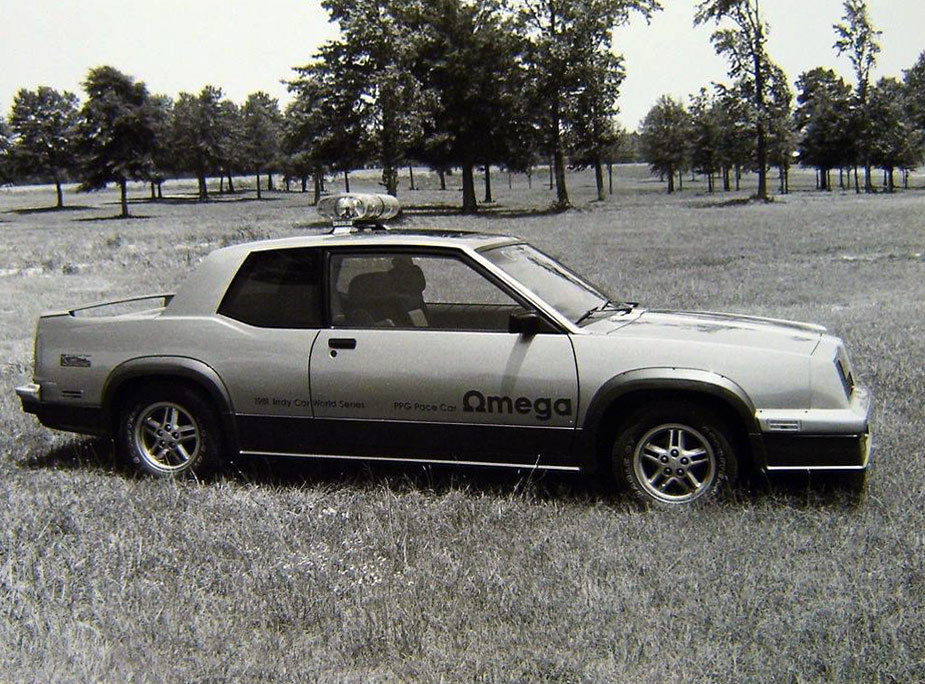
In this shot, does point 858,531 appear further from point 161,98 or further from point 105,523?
point 161,98

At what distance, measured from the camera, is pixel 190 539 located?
528 centimetres

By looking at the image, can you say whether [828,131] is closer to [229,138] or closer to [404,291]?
[229,138]

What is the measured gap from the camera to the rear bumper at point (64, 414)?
6.54 m

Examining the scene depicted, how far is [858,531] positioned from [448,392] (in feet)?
7.41

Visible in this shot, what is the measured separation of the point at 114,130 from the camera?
7150 cm

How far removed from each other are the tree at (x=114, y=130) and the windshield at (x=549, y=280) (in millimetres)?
69189

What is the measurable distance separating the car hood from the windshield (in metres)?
0.20

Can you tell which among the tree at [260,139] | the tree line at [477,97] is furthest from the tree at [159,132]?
the tree at [260,139]

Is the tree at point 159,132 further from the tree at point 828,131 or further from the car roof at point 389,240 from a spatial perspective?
the car roof at point 389,240

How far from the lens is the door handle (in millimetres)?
5914

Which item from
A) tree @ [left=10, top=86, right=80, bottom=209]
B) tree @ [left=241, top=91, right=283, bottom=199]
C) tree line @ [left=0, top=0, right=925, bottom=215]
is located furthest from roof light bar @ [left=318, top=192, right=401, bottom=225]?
tree @ [left=241, top=91, right=283, bottom=199]

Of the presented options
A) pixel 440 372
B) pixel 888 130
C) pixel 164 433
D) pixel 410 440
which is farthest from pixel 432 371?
pixel 888 130

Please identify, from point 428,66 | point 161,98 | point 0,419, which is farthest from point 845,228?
point 161,98

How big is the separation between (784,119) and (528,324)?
54.6 m
